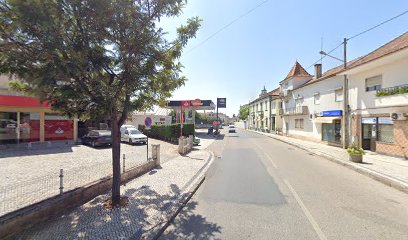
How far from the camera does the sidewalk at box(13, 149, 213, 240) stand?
3.80 metres

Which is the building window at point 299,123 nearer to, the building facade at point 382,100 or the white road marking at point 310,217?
the building facade at point 382,100

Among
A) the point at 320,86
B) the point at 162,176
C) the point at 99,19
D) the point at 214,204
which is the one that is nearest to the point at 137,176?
the point at 162,176

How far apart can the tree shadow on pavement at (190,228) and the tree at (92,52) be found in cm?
171

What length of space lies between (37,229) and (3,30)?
12.0 ft

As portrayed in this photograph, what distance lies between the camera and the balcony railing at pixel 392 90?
11.5m

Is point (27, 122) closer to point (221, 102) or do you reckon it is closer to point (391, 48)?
point (391, 48)

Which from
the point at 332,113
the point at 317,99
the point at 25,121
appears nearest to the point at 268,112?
the point at 317,99

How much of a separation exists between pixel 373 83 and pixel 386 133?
351 cm

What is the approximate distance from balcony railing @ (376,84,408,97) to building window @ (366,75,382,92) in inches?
33.2

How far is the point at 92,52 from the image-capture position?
4.26 m

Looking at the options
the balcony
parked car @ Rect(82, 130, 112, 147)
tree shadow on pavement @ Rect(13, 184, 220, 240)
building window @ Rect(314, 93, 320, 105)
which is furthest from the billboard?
tree shadow on pavement @ Rect(13, 184, 220, 240)

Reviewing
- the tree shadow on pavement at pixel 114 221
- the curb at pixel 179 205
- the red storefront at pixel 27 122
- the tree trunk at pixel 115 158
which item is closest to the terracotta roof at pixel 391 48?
the curb at pixel 179 205

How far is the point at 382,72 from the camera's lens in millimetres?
13383

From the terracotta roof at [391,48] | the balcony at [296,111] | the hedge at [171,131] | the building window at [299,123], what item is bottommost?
the hedge at [171,131]
